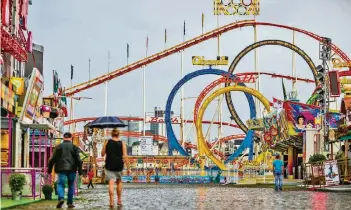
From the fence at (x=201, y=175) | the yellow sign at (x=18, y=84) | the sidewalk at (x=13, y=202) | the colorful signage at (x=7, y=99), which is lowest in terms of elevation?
the fence at (x=201, y=175)

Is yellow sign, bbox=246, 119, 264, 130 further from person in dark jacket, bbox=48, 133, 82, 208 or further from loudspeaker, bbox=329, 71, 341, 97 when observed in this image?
person in dark jacket, bbox=48, 133, 82, 208

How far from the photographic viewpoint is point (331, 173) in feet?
105

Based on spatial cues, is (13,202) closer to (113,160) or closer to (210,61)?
(113,160)

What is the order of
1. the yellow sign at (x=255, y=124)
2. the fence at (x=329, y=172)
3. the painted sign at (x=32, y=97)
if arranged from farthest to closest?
the yellow sign at (x=255, y=124)
the fence at (x=329, y=172)
the painted sign at (x=32, y=97)

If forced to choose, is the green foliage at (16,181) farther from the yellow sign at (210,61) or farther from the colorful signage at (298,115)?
the yellow sign at (210,61)

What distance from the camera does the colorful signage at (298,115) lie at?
5981 cm

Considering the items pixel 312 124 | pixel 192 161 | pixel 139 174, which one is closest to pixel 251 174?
pixel 312 124

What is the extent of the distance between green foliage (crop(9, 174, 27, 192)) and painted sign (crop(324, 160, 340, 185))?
51.4 ft

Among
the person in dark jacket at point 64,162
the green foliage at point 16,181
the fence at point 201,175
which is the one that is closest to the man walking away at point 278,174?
the green foliage at point 16,181

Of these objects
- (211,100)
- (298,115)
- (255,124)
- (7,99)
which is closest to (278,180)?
(7,99)

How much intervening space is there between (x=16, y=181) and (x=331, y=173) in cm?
1616

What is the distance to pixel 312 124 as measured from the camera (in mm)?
59125

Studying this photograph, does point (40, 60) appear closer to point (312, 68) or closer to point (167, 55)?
point (167, 55)

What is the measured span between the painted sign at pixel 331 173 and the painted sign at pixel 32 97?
1290 cm
